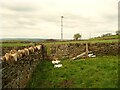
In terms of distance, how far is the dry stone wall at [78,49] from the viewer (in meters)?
22.8

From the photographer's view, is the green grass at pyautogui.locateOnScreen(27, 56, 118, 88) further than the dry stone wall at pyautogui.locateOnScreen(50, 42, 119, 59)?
No

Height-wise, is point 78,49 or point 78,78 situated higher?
point 78,49

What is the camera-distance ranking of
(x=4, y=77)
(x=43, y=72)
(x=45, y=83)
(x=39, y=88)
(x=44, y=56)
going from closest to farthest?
1. (x=4, y=77)
2. (x=39, y=88)
3. (x=45, y=83)
4. (x=43, y=72)
5. (x=44, y=56)

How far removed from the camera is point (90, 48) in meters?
23.2

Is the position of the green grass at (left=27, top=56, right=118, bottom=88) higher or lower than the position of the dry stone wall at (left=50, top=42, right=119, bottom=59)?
lower

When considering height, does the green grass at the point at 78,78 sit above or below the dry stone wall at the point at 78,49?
below

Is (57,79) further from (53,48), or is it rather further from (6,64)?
(53,48)

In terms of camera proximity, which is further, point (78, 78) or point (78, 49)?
point (78, 49)

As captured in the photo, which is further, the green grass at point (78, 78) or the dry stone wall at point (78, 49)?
the dry stone wall at point (78, 49)

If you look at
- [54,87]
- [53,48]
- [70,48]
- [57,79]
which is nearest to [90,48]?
[70,48]

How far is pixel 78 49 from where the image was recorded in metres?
23.3

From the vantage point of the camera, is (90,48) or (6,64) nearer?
(6,64)

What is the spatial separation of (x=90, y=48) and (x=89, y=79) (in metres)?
11.4

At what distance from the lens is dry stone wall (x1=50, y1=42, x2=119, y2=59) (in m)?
22.8
